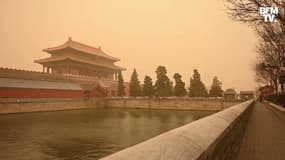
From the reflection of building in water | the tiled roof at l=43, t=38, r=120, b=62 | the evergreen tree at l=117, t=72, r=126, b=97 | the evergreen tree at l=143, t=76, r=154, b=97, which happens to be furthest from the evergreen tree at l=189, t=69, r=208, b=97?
the tiled roof at l=43, t=38, r=120, b=62

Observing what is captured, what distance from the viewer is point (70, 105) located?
47.1 metres

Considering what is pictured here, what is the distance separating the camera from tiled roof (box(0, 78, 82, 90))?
38316mm

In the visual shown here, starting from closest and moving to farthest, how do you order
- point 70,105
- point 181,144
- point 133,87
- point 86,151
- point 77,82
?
point 181,144 < point 86,151 < point 70,105 < point 77,82 < point 133,87

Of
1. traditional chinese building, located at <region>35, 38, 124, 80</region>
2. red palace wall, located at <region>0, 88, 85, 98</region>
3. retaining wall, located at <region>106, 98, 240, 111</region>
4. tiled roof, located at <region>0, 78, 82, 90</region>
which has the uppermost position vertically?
traditional chinese building, located at <region>35, 38, 124, 80</region>

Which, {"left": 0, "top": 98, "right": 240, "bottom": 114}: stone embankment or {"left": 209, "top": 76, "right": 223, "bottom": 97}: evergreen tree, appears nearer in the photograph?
{"left": 0, "top": 98, "right": 240, "bottom": 114}: stone embankment

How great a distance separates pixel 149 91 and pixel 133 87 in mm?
4005

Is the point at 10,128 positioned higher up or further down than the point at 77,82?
further down

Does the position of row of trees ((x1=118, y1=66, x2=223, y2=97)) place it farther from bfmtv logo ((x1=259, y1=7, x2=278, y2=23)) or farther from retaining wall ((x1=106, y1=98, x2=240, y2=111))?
bfmtv logo ((x1=259, y1=7, x2=278, y2=23))

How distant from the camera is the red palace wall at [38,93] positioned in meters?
37.4

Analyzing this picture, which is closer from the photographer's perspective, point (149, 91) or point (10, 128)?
point (10, 128)

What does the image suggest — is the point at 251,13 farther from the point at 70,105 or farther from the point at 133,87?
the point at 133,87

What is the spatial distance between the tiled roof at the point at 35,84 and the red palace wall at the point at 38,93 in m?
0.52

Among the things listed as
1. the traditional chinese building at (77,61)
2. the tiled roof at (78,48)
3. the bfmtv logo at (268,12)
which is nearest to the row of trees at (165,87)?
the traditional chinese building at (77,61)

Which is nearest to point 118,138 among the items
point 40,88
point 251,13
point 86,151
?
point 86,151
